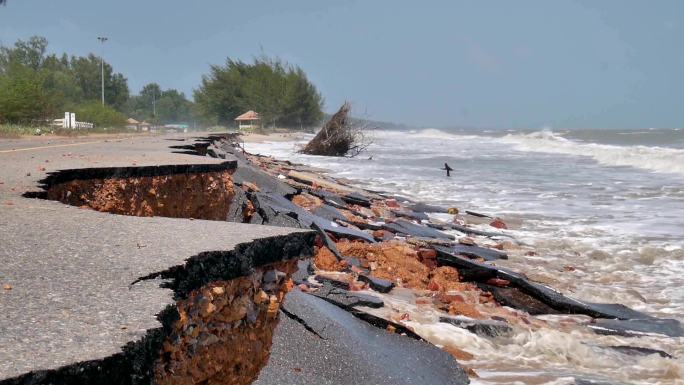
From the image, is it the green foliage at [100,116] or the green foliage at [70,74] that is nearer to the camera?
the green foliage at [100,116]

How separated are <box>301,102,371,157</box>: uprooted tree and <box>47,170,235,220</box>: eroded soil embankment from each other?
23.2 metres

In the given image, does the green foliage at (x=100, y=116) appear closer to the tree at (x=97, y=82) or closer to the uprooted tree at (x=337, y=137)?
the uprooted tree at (x=337, y=137)

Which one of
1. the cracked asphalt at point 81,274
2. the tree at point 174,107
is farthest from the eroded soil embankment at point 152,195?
the tree at point 174,107

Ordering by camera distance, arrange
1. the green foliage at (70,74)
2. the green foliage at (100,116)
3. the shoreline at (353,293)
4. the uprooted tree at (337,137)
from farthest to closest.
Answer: the green foliage at (70,74), the green foliage at (100,116), the uprooted tree at (337,137), the shoreline at (353,293)

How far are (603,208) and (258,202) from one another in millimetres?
8559

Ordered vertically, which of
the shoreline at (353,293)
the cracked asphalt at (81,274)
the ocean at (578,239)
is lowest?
the ocean at (578,239)

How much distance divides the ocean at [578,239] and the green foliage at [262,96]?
186ft

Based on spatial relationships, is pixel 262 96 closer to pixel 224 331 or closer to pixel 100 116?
pixel 100 116

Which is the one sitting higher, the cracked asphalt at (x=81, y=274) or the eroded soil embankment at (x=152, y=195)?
the cracked asphalt at (x=81, y=274)

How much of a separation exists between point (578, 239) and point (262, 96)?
2923 inches

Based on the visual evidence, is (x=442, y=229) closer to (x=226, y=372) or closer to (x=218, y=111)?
(x=226, y=372)

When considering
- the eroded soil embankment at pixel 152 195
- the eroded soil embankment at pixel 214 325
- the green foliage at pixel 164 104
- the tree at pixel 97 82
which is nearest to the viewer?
the eroded soil embankment at pixel 214 325

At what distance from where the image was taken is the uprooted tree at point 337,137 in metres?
30.0

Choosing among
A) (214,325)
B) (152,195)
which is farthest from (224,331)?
(152,195)
